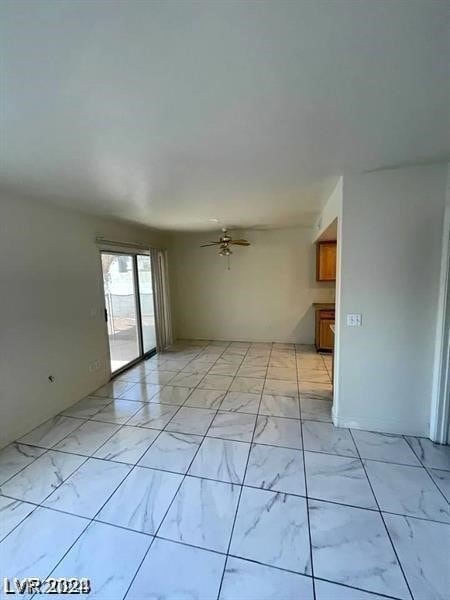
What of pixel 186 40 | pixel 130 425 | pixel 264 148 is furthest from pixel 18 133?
pixel 130 425

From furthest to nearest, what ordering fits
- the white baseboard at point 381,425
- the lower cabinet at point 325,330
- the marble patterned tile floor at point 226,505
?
the lower cabinet at point 325,330 → the white baseboard at point 381,425 → the marble patterned tile floor at point 226,505

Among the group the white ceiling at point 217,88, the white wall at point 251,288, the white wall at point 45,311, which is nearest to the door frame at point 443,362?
the white ceiling at point 217,88

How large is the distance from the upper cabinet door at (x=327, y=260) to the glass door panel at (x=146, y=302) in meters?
3.35

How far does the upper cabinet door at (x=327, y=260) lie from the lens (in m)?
5.13

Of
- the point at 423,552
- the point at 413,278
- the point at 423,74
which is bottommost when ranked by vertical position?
the point at 423,552

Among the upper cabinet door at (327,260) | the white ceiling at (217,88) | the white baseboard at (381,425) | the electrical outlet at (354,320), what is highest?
the white ceiling at (217,88)

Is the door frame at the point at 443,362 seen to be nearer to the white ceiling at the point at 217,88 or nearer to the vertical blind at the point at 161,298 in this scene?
the white ceiling at the point at 217,88

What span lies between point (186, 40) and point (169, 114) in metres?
0.49

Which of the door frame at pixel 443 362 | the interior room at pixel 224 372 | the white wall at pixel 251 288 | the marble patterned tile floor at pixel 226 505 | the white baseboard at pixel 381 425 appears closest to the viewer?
the interior room at pixel 224 372

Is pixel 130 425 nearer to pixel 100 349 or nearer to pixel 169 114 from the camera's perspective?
pixel 100 349

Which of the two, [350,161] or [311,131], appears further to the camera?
[350,161]

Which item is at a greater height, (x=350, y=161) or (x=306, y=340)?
(x=350, y=161)

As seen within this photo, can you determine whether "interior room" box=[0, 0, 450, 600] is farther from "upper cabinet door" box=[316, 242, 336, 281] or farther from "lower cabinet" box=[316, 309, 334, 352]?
"upper cabinet door" box=[316, 242, 336, 281]

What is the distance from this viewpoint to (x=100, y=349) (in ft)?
13.0
